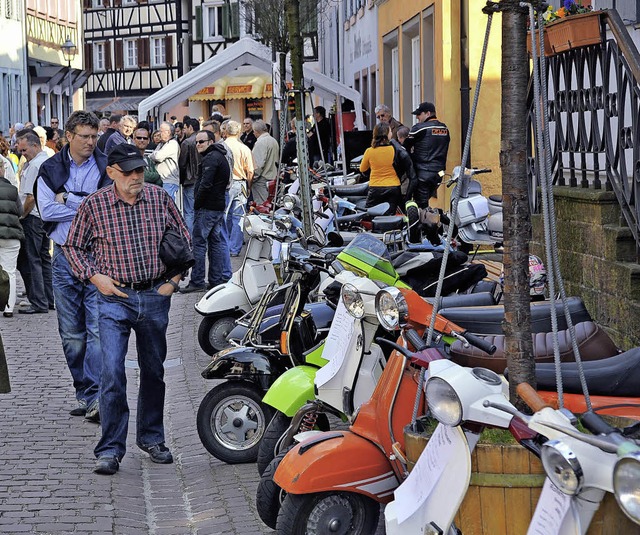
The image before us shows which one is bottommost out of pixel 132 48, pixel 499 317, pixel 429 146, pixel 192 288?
pixel 192 288

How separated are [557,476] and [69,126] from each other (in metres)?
5.88

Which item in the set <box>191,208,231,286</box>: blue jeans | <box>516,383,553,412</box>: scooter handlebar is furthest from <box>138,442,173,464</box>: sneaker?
<box>191,208,231,286</box>: blue jeans

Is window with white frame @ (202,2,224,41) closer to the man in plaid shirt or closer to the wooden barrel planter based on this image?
the man in plaid shirt

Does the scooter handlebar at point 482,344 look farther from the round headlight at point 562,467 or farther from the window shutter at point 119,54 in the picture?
the window shutter at point 119,54

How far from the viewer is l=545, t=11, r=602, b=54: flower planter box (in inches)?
303

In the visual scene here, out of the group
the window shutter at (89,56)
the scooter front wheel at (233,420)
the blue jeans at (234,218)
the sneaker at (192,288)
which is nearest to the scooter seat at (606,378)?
the scooter front wheel at (233,420)

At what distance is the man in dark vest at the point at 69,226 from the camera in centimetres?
852

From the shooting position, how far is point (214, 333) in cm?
1102

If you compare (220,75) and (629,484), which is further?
(220,75)

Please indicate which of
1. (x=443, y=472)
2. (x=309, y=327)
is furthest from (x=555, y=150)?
(x=443, y=472)

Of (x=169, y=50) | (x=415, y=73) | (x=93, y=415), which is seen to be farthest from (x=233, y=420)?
(x=169, y=50)

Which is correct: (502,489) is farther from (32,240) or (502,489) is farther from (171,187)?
(171,187)

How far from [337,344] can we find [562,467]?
276 centimetres

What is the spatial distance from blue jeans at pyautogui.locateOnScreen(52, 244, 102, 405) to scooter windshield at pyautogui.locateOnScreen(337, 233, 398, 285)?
2.95 m
